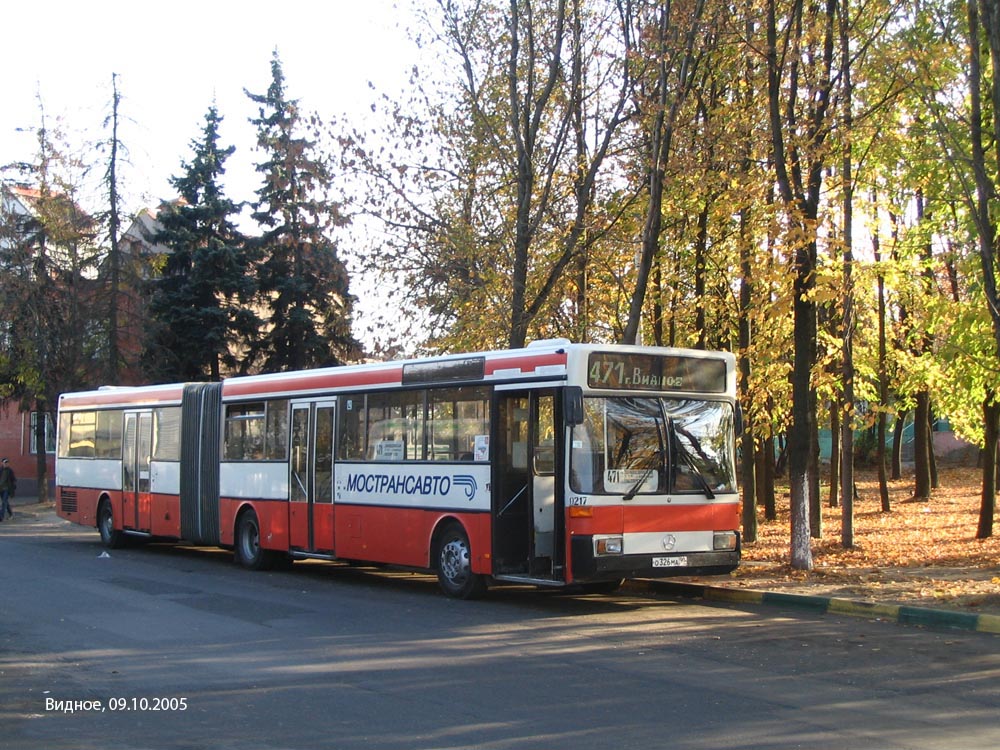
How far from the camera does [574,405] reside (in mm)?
12945

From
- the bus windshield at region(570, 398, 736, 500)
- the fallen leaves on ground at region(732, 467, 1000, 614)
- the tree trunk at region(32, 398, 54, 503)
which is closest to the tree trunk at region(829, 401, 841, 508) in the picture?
the fallen leaves on ground at region(732, 467, 1000, 614)

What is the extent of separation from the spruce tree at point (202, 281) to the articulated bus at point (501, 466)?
798 inches

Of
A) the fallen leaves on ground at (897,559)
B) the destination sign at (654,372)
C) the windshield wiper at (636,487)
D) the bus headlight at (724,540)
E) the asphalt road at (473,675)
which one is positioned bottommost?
the asphalt road at (473,675)

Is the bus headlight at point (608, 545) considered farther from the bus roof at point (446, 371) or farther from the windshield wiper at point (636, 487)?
the bus roof at point (446, 371)

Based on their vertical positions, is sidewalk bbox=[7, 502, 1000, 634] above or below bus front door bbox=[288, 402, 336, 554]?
below

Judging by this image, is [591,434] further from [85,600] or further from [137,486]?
[137,486]

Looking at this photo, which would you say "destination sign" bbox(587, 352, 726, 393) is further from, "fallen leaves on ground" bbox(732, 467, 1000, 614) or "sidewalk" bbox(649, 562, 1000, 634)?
"fallen leaves on ground" bbox(732, 467, 1000, 614)

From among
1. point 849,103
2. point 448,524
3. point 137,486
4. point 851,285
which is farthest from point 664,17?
point 137,486

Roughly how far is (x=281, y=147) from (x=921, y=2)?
90.6 ft

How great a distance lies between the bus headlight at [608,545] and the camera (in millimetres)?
13188

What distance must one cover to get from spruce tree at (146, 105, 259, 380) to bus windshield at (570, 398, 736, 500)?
28016 millimetres

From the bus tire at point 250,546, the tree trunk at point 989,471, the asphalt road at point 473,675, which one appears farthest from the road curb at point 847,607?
the tree trunk at point 989,471

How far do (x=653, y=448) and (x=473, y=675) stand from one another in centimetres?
490

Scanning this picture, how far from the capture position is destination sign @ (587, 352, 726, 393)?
44.6 ft
